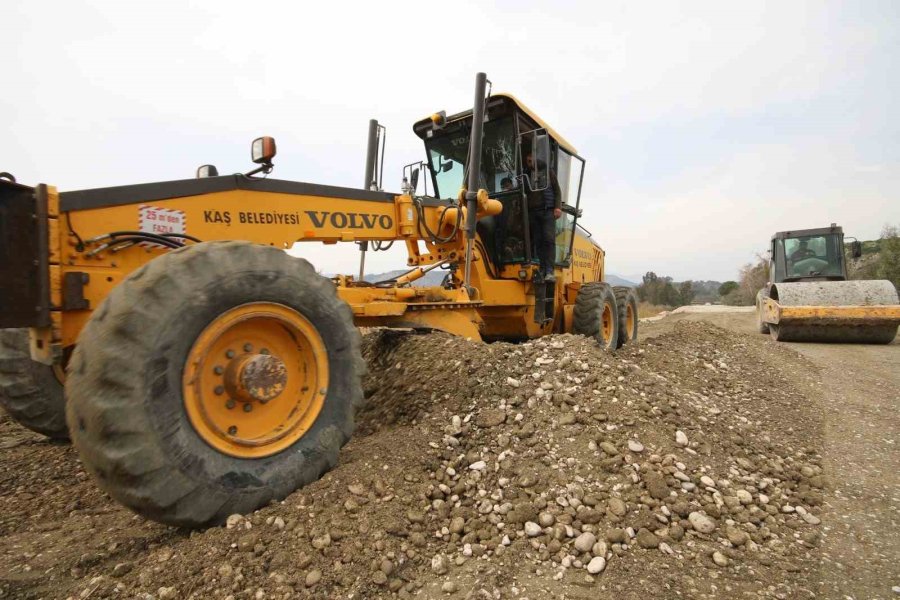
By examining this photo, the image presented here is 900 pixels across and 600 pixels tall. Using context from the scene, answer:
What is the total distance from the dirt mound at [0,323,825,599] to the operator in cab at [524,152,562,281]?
2456 mm

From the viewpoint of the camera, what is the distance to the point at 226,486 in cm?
217

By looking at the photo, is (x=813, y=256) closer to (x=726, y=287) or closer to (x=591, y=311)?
(x=591, y=311)

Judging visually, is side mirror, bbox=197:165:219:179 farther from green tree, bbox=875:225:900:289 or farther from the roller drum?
green tree, bbox=875:225:900:289

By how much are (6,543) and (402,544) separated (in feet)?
6.09

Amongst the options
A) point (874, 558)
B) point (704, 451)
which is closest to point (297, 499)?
point (704, 451)

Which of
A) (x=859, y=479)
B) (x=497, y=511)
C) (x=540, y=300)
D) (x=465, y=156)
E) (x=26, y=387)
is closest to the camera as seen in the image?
(x=497, y=511)

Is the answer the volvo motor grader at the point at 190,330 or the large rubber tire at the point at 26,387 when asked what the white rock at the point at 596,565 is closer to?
the volvo motor grader at the point at 190,330

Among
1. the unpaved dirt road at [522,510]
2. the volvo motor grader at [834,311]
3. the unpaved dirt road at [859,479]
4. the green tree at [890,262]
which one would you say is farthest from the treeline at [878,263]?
the unpaved dirt road at [522,510]

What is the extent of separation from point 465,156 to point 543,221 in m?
1.29

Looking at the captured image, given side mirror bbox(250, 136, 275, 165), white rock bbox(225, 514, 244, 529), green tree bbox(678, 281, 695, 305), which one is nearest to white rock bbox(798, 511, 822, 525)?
white rock bbox(225, 514, 244, 529)

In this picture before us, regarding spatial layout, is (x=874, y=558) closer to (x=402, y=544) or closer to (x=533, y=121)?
(x=402, y=544)

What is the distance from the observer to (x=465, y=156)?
636cm

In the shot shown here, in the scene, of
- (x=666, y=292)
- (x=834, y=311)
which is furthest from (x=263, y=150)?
(x=666, y=292)

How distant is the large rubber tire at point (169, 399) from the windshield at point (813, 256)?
12.7m
